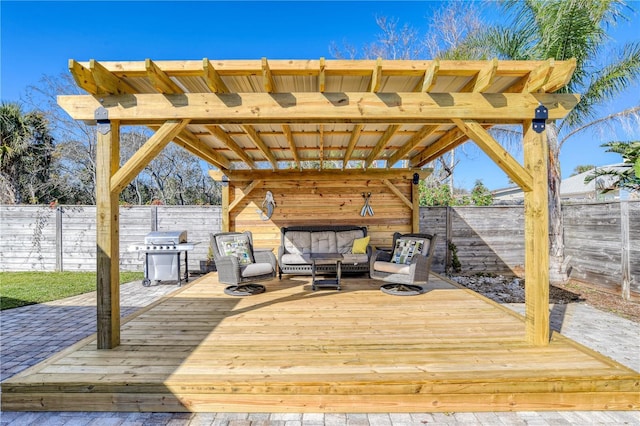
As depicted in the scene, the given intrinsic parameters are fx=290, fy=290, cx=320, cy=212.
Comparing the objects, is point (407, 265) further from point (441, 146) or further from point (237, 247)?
point (237, 247)

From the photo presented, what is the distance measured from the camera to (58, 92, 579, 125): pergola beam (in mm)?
2938

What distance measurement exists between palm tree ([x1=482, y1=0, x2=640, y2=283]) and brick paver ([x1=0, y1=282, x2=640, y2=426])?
2.96m

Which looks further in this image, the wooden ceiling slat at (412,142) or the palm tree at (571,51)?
the palm tree at (571,51)

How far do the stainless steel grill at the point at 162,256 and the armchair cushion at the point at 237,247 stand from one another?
1.30 meters

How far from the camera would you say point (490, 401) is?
2.28m

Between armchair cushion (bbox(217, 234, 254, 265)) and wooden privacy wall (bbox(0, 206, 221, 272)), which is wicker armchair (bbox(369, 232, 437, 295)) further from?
wooden privacy wall (bbox(0, 206, 221, 272))

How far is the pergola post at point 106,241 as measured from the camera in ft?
9.17

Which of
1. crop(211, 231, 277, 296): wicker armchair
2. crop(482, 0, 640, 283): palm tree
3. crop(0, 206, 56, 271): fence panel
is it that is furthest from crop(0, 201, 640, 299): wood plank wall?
crop(211, 231, 277, 296): wicker armchair

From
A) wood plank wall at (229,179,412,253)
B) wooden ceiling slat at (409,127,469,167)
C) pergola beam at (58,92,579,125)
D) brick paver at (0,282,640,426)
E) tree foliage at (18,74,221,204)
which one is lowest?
brick paver at (0,282,640,426)

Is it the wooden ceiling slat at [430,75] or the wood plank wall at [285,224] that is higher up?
the wooden ceiling slat at [430,75]

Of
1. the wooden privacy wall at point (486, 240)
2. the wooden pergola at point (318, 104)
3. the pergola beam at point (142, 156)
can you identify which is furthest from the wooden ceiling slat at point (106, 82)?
the wooden privacy wall at point (486, 240)

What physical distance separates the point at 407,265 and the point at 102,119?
443 centimetres

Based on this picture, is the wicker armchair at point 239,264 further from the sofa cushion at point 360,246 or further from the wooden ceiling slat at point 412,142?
the wooden ceiling slat at point 412,142

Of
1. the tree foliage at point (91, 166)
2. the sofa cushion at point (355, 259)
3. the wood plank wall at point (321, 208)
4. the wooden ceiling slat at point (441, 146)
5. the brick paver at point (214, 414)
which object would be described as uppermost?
the tree foliage at point (91, 166)
